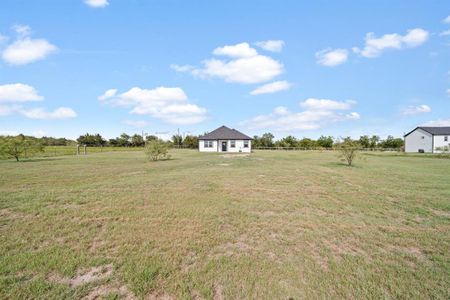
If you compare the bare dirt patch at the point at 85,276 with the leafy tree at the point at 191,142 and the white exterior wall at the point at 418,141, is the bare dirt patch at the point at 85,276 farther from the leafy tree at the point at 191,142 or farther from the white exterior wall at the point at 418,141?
the white exterior wall at the point at 418,141

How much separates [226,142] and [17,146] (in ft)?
86.5

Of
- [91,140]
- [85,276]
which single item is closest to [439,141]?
[85,276]

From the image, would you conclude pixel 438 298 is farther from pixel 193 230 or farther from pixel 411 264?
pixel 193 230

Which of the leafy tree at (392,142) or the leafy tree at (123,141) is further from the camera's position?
the leafy tree at (123,141)

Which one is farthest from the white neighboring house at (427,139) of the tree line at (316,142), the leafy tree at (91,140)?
the leafy tree at (91,140)

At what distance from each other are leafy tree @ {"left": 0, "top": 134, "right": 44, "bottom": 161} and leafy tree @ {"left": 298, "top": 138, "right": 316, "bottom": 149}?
1954 inches

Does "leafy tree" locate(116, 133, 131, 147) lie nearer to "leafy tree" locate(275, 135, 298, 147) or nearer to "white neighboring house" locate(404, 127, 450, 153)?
"leafy tree" locate(275, 135, 298, 147)

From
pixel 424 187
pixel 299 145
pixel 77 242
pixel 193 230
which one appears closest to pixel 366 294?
pixel 193 230

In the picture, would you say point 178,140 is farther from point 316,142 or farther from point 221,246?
point 221,246

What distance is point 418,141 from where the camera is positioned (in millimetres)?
42562

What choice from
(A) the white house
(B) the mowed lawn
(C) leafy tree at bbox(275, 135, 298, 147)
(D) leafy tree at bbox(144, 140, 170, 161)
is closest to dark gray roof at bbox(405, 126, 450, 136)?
(C) leafy tree at bbox(275, 135, 298, 147)

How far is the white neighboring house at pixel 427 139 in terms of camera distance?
39.9 m

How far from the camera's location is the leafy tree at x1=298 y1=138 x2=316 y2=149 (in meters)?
54.5

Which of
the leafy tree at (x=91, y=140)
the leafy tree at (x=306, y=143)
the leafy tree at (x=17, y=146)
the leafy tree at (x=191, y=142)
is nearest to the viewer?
the leafy tree at (x=17, y=146)
